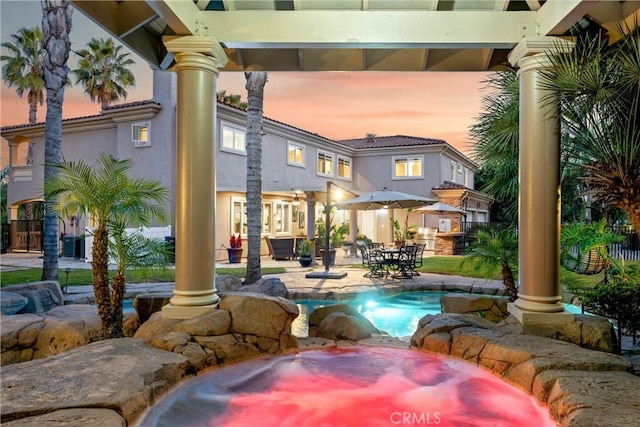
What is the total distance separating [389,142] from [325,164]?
5.37 meters

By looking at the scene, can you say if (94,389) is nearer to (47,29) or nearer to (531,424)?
(531,424)

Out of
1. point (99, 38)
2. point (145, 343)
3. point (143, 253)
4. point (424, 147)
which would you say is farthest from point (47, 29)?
point (424, 147)

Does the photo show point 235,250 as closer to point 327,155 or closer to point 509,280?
point 327,155

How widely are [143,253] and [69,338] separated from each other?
1430mm

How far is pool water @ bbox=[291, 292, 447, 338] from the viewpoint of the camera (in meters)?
7.86

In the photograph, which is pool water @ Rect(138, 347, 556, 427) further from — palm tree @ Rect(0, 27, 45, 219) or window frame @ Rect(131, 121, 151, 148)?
palm tree @ Rect(0, 27, 45, 219)

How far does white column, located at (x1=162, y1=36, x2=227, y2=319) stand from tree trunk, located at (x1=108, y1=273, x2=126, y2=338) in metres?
0.87

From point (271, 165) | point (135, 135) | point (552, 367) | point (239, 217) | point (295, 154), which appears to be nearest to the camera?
point (552, 367)

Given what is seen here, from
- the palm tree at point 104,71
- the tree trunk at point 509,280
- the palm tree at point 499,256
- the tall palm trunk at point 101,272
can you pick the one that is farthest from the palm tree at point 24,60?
the tree trunk at point 509,280

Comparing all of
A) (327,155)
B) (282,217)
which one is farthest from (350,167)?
(282,217)

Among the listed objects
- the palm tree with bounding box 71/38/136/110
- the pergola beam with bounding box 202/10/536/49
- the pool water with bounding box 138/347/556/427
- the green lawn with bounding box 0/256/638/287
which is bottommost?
the pool water with bounding box 138/347/556/427

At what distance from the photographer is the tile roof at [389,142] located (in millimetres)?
23591

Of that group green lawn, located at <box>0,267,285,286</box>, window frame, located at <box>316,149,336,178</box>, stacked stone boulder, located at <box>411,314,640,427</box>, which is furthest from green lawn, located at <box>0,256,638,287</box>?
window frame, located at <box>316,149,336,178</box>

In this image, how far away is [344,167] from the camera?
24688mm
